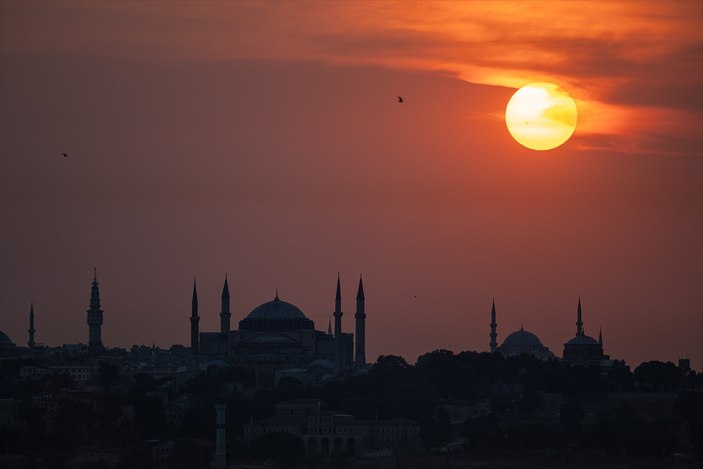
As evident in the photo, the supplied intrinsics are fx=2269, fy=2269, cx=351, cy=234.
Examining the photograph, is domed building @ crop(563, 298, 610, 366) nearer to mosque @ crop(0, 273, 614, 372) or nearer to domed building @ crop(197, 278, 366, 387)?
mosque @ crop(0, 273, 614, 372)

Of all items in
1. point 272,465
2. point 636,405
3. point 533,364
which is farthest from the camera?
point 533,364

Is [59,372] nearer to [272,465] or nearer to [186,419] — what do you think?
[186,419]

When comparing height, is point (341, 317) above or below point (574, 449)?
Result: above

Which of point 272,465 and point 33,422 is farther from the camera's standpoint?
point 33,422

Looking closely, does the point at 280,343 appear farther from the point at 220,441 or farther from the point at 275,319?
the point at 220,441

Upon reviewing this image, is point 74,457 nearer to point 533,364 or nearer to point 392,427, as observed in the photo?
point 392,427

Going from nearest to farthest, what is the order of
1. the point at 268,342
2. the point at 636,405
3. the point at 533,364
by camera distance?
the point at 636,405 → the point at 533,364 → the point at 268,342

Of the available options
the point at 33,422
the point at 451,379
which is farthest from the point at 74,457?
the point at 451,379

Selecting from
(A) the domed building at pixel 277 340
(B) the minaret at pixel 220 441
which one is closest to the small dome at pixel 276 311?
(A) the domed building at pixel 277 340
